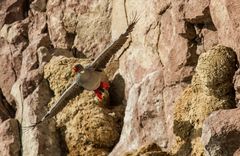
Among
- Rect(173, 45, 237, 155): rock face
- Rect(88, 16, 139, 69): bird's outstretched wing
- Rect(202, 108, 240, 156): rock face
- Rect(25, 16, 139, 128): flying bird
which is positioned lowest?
Rect(202, 108, 240, 156): rock face

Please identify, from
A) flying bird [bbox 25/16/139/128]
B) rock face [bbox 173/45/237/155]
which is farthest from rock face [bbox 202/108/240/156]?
flying bird [bbox 25/16/139/128]

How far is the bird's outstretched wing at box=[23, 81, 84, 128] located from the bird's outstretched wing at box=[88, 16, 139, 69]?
0.77 m

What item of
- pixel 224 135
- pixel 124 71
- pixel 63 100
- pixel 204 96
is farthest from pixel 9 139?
pixel 224 135

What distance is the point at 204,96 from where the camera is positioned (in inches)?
599

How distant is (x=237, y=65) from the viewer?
584 inches

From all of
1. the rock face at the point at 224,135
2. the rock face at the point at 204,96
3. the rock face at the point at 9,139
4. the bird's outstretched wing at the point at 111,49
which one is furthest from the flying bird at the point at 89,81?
the rock face at the point at 224,135

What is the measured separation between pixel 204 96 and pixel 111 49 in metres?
3.35

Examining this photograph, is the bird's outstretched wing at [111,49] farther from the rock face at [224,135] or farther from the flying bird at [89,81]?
the rock face at [224,135]

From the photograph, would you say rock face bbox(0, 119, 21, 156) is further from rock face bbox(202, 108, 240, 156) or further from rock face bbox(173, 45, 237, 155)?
rock face bbox(202, 108, 240, 156)

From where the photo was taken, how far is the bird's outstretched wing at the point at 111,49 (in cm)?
1727

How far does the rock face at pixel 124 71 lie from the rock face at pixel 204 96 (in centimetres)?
2

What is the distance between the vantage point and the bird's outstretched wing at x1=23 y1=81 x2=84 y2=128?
1844 centimetres

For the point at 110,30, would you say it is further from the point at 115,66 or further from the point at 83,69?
the point at 83,69

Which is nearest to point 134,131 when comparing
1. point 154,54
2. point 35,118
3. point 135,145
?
point 135,145
